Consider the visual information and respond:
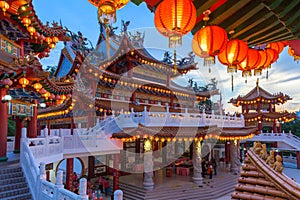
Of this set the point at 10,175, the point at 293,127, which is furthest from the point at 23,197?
the point at 293,127

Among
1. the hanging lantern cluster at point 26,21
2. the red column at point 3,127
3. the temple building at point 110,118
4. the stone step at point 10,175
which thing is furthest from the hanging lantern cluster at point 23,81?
the stone step at point 10,175

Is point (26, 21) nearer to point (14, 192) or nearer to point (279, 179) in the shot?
point (14, 192)

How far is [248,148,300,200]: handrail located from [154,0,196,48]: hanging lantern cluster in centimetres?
232

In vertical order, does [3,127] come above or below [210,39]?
below

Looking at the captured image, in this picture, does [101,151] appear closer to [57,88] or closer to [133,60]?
[57,88]

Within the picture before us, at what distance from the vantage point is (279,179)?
2.97 m

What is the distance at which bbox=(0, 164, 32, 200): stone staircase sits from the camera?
236 inches

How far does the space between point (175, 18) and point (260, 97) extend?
96.5 ft

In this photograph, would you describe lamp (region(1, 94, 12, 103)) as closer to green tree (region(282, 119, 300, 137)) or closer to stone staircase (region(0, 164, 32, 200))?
stone staircase (region(0, 164, 32, 200))

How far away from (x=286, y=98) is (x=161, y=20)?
30.3m

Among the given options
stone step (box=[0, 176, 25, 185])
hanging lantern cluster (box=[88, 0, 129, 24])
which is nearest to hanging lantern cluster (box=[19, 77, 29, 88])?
stone step (box=[0, 176, 25, 185])

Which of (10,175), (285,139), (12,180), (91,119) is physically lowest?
(285,139)

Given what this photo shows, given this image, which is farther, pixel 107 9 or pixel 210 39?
→ pixel 210 39

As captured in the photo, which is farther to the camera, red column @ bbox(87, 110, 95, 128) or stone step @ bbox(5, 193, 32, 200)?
red column @ bbox(87, 110, 95, 128)
